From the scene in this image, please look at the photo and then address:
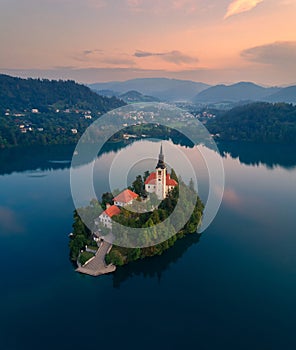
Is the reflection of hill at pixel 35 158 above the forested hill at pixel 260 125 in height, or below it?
below

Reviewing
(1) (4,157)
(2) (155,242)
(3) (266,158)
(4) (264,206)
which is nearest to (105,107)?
(1) (4,157)

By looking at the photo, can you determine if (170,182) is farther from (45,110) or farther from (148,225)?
(45,110)

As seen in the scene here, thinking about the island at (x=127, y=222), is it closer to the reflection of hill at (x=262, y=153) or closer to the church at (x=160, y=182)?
the church at (x=160, y=182)

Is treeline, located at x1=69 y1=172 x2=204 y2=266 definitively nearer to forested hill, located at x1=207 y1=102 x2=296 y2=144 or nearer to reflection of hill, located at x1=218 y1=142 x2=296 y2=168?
reflection of hill, located at x1=218 y1=142 x2=296 y2=168

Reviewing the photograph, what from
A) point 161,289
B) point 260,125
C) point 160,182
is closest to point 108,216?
point 160,182

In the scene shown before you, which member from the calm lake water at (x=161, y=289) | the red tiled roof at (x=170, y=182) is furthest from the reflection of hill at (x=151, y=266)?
the red tiled roof at (x=170, y=182)

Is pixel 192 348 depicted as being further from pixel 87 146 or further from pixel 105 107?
pixel 105 107

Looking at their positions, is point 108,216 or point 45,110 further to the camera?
point 45,110

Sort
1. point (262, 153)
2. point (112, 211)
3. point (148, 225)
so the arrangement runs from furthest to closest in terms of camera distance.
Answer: point (262, 153), point (112, 211), point (148, 225)
